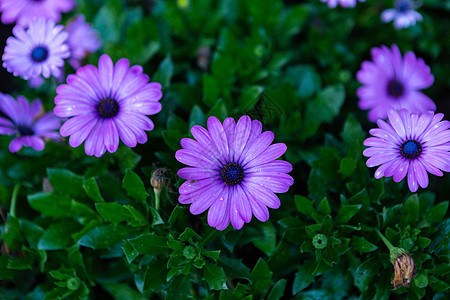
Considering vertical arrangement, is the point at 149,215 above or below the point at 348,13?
below

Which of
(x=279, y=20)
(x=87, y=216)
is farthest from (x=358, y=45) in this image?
(x=87, y=216)

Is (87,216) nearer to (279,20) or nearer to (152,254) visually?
(152,254)

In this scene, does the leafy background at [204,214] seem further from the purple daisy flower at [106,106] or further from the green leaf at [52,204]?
the purple daisy flower at [106,106]

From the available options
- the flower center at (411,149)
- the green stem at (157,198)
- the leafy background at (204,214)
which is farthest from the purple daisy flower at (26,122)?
the flower center at (411,149)

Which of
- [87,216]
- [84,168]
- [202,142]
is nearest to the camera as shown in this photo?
[202,142]

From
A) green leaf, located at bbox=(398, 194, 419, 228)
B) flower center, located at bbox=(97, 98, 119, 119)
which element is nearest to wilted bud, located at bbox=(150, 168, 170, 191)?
flower center, located at bbox=(97, 98, 119, 119)

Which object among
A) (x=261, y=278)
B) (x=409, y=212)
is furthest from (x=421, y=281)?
(x=261, y=278)
